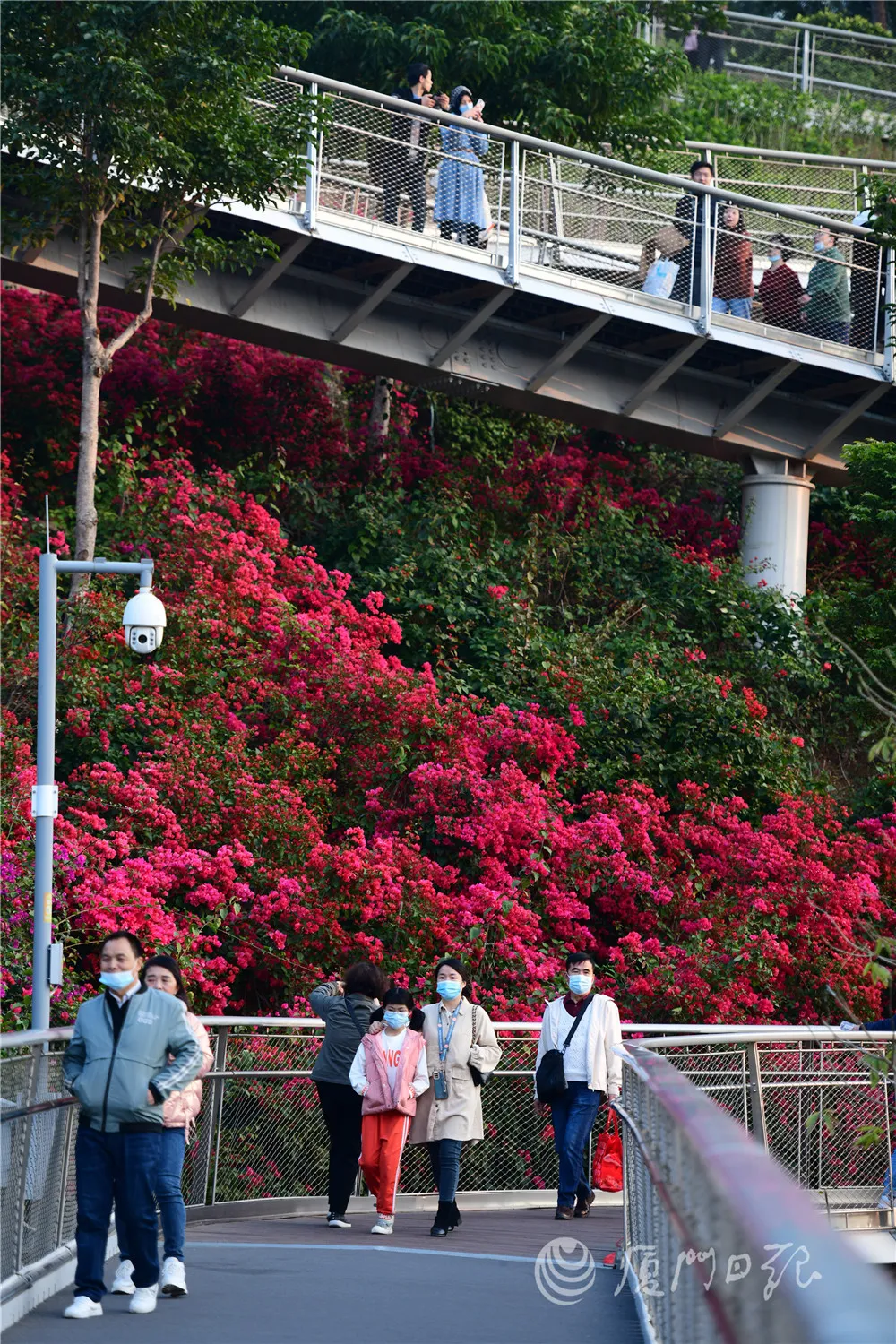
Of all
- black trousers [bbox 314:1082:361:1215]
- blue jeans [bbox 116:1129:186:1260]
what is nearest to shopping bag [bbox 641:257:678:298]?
black trousers [bbox 314:1082:361:1215]

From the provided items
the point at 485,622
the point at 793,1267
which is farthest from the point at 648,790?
the point at 793,1267

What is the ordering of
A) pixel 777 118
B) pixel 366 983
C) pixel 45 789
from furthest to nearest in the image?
pixel 777 118
pixel 45 789
pixel 366 983

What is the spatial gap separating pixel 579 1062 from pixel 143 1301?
4.60 meters

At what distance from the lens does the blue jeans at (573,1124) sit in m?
12.0

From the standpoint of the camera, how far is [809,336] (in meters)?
23.9

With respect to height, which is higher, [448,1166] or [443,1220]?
[448,1166]

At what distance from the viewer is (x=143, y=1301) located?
7.95m

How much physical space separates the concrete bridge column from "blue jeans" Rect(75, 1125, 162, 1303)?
60.0 ft

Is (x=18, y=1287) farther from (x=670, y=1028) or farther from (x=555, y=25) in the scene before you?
(x=555, y=25)

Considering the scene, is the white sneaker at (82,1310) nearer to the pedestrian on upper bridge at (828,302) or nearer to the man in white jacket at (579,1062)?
the man in white jacket at (579,1062)

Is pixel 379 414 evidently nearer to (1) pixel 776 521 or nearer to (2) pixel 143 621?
(1) pixel 776 521

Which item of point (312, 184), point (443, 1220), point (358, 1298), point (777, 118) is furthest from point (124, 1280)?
point (777, 118)

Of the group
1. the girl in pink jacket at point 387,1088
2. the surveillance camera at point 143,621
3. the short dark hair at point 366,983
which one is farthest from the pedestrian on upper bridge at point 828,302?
the girl in pink jacket at point 387,1088

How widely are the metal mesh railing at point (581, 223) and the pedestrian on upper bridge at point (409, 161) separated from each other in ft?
0.06
